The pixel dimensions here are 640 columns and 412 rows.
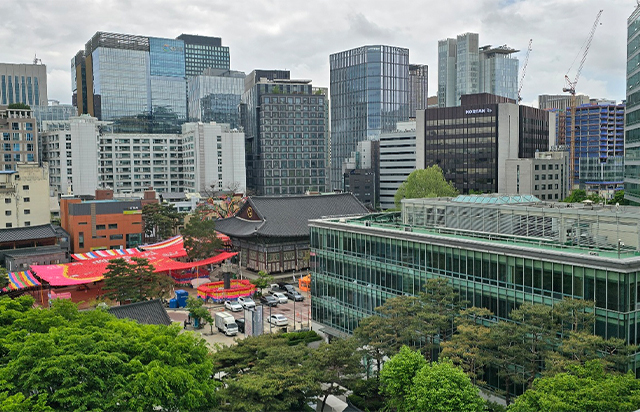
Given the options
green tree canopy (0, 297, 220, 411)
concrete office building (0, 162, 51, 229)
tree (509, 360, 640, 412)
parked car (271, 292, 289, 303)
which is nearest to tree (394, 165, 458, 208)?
parked car (271, 292, 289, 303)

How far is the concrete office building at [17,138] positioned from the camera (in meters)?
125

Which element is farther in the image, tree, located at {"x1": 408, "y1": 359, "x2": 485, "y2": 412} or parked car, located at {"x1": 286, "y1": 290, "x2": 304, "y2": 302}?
parked car, located at {"x1": 286, "y1": 290, "x2": 304, "y2": 302}

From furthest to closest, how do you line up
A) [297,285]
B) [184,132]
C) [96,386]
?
1. [184,132]
2. [297,285]
3. [96,386]

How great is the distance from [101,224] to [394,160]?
88684 mm

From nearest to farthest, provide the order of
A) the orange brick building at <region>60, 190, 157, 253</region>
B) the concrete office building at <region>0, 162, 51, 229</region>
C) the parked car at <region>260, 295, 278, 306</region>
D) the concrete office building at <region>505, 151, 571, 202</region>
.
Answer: the parked car at <region>260, 295, 278, 306</region>, the orange brick building at <region>60, 190, 157, 253</region>, the concrete office building at <region>0, 162, 51, 229</region>, the concrete office building at <region>505, 151, 571, 202</region>

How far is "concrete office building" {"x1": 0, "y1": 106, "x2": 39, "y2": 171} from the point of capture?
124562 millimetres

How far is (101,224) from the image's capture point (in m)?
87.9

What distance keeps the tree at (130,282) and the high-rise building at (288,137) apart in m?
119

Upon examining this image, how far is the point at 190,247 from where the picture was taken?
80.1 metres

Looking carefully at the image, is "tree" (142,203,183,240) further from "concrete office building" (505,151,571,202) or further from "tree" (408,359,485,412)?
"tree" (408,359,485,412)

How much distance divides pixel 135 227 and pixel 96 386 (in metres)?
69.8

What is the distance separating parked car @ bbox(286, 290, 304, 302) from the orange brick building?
32.7 meters

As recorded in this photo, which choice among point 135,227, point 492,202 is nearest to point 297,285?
point 135,227

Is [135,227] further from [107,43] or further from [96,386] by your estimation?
[107,43]
